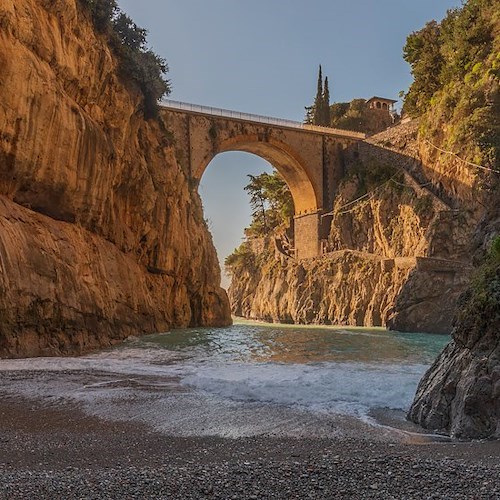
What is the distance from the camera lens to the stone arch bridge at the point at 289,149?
41.7m

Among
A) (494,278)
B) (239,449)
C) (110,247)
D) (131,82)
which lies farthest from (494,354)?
(131,82)

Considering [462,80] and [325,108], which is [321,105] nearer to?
[325,108]

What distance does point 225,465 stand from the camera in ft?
15.0

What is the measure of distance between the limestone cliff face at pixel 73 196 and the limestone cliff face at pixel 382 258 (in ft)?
56.8

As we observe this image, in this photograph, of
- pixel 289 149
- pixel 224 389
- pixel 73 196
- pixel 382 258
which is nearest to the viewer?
pixel 224 389

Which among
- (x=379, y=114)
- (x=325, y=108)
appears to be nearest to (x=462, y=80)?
(x=325, y=108)

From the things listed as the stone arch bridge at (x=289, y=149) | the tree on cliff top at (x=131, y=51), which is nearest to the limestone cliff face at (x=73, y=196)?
the tree on cliff top at (x=131, y=51)

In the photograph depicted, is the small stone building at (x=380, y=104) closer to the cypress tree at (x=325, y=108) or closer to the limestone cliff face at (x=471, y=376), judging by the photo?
the cypress tree at (x=325, y=108)

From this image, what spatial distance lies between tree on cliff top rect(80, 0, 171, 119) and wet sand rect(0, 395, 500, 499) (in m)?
19.8

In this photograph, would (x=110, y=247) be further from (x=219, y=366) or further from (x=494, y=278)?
(x=494, y=278)

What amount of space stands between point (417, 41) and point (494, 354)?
42239 mm

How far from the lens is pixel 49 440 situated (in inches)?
215

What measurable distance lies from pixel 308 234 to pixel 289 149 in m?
8.93

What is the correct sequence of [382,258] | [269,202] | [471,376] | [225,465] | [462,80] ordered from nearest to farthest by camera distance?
[225,465]
[471,376]
[462,80]
[382,258]
[269,202]
